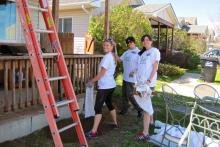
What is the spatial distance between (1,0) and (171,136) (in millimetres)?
8676

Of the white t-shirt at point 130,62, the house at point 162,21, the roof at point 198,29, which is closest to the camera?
the white t-shirt at point 130,62

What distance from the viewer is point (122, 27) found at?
15188mm

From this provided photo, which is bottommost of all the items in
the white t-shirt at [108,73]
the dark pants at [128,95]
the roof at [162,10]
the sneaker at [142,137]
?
the sneaker at [142,137]

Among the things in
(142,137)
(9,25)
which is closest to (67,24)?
(9,25)

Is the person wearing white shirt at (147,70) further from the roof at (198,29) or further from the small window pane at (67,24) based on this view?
the roof at (198,29)

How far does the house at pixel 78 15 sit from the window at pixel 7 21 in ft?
20.1

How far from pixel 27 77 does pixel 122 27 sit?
9.60m

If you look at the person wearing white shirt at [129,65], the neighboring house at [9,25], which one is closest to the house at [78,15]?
the neighboring house at [9,25]

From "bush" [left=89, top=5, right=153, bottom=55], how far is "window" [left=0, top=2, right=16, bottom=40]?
167 inches

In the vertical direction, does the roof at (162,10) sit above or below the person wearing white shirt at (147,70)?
above

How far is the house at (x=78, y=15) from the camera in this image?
18.3 meters

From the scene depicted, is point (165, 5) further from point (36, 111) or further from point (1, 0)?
point (36, 111)

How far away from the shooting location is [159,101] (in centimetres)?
986

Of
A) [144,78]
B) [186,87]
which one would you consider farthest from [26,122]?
[186,87]
